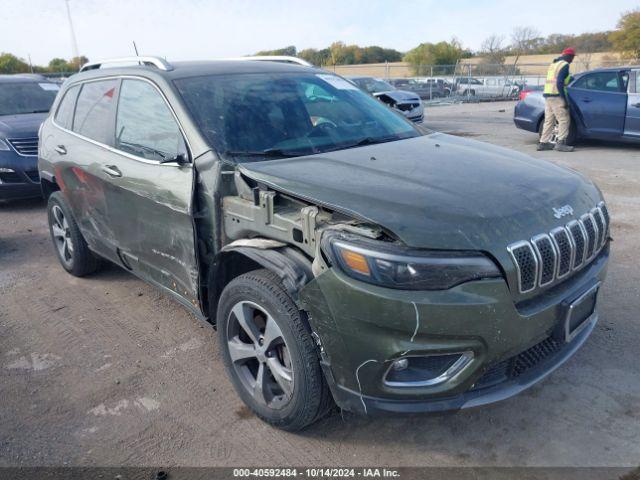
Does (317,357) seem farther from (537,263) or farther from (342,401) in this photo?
(537,263)

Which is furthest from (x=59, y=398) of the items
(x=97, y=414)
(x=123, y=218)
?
(x=123, y=218)

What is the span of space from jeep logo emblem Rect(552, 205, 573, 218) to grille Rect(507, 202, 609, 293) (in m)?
0.05

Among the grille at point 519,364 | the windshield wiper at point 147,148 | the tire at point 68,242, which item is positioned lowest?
the tire at point 68,242

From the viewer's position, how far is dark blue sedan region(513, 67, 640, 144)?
9.96 m

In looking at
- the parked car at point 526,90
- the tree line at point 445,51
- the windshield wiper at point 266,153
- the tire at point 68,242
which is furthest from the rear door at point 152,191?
the tree line at point 445,51

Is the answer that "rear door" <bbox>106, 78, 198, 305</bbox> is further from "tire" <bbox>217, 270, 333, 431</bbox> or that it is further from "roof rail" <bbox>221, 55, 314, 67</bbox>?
"roof rail" <bbox>221, 55, 314, 67</bbox>

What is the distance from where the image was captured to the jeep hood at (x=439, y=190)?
Result: 2191 millimetres

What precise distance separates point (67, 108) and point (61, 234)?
114 centimetres

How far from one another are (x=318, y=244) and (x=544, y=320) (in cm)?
102

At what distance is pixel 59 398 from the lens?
3.09m

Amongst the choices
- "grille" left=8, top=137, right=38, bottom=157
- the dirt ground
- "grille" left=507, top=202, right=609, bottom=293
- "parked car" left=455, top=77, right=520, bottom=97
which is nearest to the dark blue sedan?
the dirt ground

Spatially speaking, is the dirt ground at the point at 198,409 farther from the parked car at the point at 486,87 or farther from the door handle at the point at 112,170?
the parked car at the point at 486,87

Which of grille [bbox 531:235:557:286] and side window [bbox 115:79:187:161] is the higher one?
side window [bbox 115:79:187:161]

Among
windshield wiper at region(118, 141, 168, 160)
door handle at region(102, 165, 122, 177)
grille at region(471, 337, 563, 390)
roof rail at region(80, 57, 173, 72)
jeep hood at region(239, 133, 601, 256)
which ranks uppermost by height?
roof rail at region(80, 57, 173, 72)
